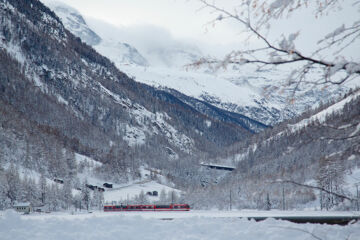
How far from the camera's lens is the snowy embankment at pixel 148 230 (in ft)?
36.3

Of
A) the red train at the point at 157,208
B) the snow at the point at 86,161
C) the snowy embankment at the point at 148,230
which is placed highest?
the snow at the point at 86,161

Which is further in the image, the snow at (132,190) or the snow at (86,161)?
the snow at (86,161)

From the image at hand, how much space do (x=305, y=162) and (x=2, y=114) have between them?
126 m

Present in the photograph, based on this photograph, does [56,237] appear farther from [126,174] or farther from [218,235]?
[126,174]

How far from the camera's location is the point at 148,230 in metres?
12.8

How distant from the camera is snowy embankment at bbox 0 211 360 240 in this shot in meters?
11.1

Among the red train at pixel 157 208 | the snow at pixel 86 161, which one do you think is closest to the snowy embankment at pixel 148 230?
the red train at pixel 157 208

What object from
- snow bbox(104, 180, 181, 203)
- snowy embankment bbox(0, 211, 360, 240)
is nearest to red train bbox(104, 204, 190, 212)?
snow bbox(104, 180, 181, 203)

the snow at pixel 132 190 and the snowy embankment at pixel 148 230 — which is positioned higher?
the snowy embankment at pixel 148 230

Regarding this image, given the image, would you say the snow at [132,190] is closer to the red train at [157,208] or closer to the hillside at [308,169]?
the hillside at [308,169]

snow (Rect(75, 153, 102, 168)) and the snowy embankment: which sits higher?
snow (Rect(75, 153, 102, 168))

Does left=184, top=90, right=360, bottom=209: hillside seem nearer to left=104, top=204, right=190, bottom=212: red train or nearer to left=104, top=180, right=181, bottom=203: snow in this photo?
left=104, top=180, right=181, bottom=203: snow

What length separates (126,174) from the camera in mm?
148375

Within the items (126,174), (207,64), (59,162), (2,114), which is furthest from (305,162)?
(207,64)
